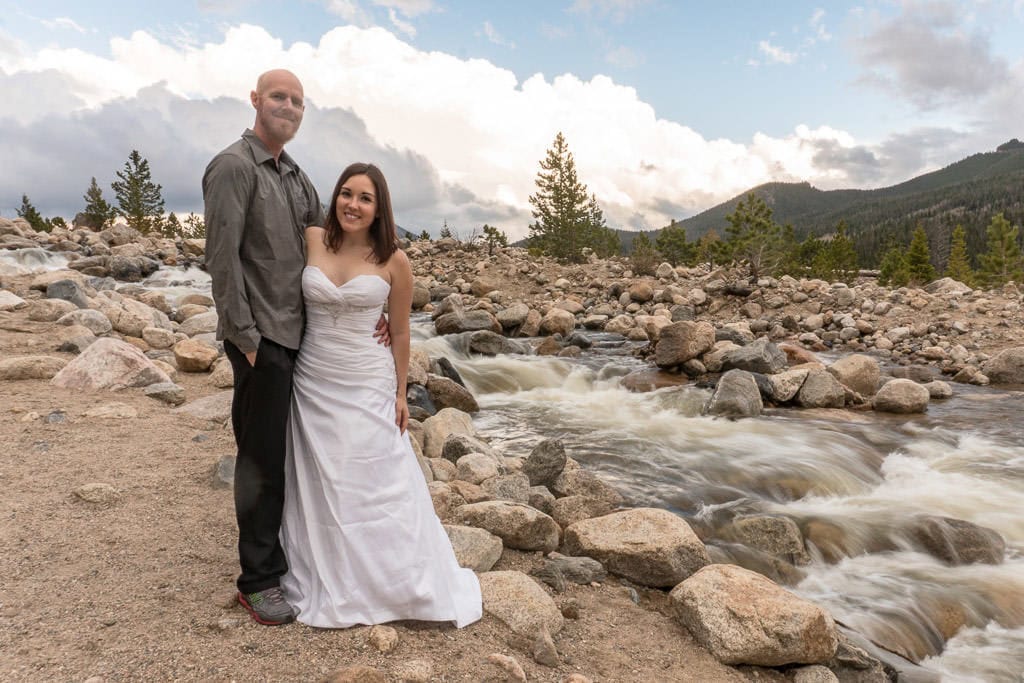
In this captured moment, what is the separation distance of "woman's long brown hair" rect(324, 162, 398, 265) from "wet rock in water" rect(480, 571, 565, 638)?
216 centimetres

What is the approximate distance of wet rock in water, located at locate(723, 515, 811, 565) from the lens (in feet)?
18.4

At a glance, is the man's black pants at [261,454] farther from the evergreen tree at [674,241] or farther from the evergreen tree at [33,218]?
the evergreen tree at [674,241]

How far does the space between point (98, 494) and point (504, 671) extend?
11.3 feet

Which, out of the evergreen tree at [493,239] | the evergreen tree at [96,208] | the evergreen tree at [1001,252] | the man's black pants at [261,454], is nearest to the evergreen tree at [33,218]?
the evergreen tree at [96,208]

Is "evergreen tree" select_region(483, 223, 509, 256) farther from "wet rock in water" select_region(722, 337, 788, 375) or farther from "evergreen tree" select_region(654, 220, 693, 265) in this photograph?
Answer: "evergreen tree" select_region(654, 220, 693, 265)

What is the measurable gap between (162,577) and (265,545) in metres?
0.86

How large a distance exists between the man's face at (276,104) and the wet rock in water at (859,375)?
11057mm

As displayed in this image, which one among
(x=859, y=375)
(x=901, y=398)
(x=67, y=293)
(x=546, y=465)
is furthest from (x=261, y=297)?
(x=859, y=375)

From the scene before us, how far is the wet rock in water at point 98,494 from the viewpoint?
4.41 metres

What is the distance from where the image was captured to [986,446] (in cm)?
887

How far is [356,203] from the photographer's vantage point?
317cm

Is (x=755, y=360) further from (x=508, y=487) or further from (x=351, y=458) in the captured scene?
Answer: (x=351, y=458)

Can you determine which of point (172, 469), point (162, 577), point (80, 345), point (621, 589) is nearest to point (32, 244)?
point (80, 345)

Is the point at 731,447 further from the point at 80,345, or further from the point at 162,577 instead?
the point at 80,345
